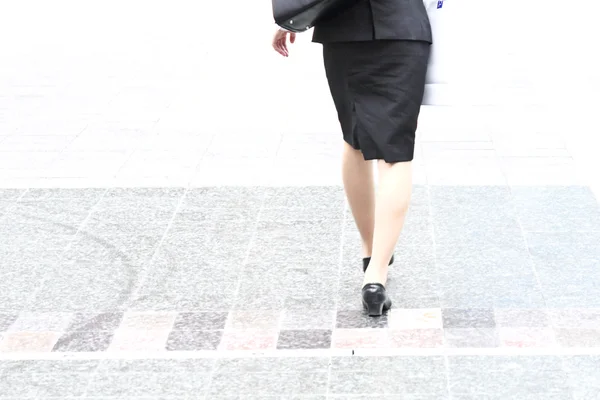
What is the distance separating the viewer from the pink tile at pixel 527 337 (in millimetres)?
4113

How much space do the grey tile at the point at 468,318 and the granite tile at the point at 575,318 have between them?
0.74 ft

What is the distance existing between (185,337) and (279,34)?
3.84 ft

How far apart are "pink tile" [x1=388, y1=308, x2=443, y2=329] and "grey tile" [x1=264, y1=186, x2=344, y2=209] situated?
1284 millimetres

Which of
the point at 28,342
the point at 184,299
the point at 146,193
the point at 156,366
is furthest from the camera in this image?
the point at 146,193

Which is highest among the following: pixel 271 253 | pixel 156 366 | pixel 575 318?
pixel 156 366

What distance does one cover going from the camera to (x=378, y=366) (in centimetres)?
396

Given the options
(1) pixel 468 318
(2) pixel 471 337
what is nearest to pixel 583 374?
(2) pixel 471 337

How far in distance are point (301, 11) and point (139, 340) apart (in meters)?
1.30

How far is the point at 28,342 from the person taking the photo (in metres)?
4.28

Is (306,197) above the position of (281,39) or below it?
below

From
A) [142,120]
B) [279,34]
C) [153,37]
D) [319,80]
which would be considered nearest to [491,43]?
[279,34]

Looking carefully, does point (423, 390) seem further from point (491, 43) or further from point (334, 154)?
point (334, 154)

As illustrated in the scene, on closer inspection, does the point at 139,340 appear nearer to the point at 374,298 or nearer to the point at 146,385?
the point at 146,385

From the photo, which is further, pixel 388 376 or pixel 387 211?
pixel 387 211
